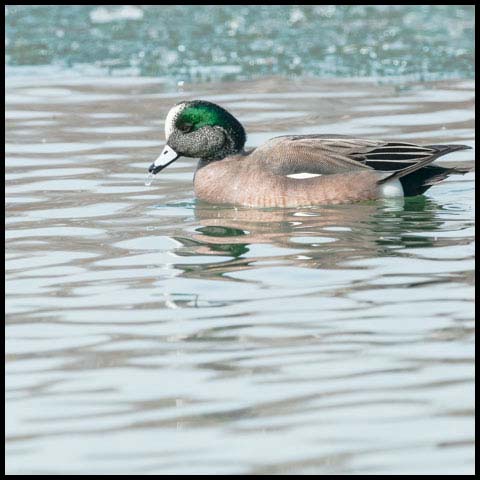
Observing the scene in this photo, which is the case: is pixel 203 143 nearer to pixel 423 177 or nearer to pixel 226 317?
pixel 423 177

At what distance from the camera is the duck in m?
10.2

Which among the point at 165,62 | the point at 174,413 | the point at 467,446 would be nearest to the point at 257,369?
the point at 174,413

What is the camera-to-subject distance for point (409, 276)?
25.6ft

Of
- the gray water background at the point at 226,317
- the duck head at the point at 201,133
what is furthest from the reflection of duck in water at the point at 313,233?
the duck head at the point at 201,133

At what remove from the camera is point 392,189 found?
10352 millimetres

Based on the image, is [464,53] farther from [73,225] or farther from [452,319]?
[452,319]

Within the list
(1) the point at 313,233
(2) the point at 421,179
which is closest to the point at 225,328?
(1) the point at 313,233

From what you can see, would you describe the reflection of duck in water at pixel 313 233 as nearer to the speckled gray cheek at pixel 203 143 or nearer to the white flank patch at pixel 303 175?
the white flank patch at pixel 303 175

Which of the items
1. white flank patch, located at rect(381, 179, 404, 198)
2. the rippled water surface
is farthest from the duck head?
white flank patch, located at rect(381, 179, 404, 198)

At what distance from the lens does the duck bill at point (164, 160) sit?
10.7 m

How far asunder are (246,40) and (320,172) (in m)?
7.35

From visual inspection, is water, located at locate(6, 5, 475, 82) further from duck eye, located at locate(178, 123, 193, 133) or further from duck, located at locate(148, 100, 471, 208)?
duck, located at locate(148, 100, 471, 208)

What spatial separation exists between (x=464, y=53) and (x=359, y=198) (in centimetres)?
649

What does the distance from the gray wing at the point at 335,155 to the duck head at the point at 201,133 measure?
16.5 inches
